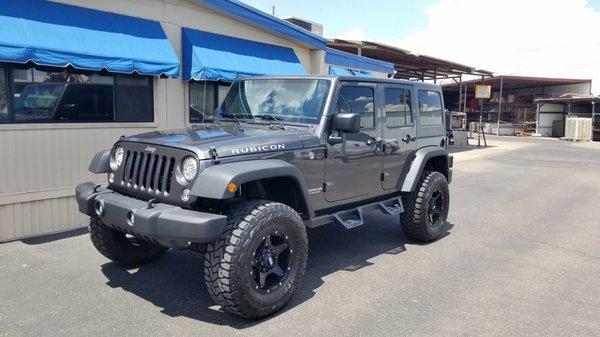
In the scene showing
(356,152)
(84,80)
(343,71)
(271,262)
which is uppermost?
(343,71)

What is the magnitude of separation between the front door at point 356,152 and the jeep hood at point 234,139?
0.37 metres

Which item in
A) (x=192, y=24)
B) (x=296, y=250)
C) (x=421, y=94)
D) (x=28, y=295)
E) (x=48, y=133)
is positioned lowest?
(x=28, y=295)

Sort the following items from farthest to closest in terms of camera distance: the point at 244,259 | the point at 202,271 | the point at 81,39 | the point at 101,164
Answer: the point at 81,39 → the point at 202,271 → the point at 101,164 → the point at 244,259

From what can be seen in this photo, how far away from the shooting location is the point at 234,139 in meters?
4.00

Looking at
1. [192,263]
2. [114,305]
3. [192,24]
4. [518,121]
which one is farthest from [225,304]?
[518,121]

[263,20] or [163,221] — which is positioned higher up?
[263,20]

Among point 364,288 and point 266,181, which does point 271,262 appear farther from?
point 364,288

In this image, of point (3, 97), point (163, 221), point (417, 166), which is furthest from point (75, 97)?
point (417, 166)

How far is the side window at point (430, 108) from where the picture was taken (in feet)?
19.9

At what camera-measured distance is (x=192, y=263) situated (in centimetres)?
512

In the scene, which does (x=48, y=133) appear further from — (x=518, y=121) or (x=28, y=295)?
(x=518, y=121)

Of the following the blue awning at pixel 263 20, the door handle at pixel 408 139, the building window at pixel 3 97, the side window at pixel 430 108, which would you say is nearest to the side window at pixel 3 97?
the building window at pixel 3 97

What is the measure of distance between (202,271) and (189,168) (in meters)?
1.60

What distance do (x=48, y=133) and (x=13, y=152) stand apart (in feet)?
1.56
